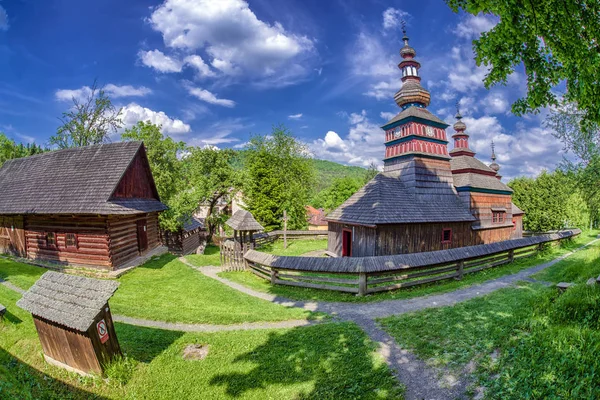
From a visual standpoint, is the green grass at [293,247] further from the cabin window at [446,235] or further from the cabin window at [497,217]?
the cabin window at [497,217]

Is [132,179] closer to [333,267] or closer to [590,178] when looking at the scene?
[333,267]

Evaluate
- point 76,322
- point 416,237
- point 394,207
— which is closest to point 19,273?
point 76,322

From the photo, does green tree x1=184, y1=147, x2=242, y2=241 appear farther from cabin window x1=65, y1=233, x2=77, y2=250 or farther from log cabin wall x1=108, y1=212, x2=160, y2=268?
cabin window x1=65, y1=233, x2=77, y2=250

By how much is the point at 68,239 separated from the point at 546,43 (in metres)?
21.8

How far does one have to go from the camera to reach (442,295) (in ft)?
36.3

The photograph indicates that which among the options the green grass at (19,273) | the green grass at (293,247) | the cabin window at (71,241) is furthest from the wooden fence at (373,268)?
the green grass at (19,273)

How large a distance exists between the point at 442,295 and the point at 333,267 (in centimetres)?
436

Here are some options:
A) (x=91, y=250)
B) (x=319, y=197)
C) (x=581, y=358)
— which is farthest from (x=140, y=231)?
(x=319, y=197)

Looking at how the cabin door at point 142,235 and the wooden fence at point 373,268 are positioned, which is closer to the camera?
the wooden fence at point 373,268

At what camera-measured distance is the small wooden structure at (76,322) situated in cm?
589

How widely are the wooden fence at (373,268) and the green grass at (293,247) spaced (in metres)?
8.03

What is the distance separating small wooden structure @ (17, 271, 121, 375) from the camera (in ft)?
19.3

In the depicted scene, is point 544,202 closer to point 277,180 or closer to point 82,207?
point 277,180

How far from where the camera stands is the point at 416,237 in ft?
60.6
